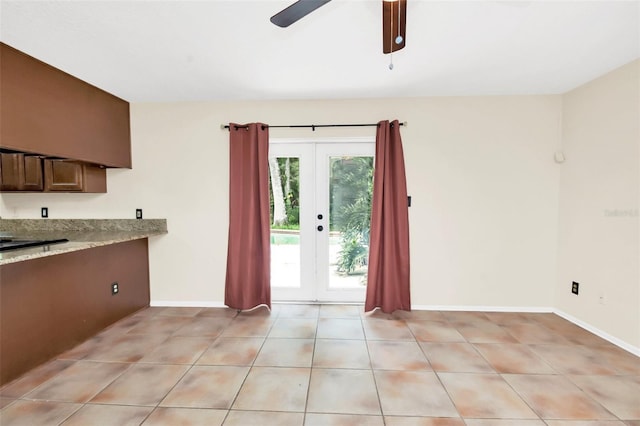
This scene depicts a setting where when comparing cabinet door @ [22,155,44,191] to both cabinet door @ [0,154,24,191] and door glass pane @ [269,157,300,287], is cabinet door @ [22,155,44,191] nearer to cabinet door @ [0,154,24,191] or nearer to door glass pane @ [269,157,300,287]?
cabinet door @ [0,154,24,191]

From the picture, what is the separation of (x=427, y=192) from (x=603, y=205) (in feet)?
4.97

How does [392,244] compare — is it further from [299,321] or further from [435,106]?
[435,106]

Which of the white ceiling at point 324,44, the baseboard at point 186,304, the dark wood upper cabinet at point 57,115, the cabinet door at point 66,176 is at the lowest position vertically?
the baseboard at point 186,304

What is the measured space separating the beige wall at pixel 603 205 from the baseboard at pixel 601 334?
30 mm

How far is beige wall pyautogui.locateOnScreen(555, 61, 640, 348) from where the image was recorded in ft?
7.54

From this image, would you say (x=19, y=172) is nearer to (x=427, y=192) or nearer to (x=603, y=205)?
(x=427, y=192)

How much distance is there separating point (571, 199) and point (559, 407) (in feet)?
6.90

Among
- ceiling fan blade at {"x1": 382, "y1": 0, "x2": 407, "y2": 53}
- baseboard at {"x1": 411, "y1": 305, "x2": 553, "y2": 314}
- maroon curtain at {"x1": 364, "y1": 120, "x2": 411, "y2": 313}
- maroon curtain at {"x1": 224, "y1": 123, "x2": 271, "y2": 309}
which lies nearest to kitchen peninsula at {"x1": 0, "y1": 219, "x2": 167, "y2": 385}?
maroon curtain at {"x1": 224, "y1": 123, "x2": 271, "y2": 309}

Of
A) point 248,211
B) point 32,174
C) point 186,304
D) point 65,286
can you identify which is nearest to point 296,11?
point 248,211

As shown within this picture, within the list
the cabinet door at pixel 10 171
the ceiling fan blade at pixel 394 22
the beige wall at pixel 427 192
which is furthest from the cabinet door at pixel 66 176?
the ceiling fan blade at pixel 394 22

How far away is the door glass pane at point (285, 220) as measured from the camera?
329 cm

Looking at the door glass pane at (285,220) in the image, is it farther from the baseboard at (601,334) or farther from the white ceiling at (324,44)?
the baseboard at (601,334)

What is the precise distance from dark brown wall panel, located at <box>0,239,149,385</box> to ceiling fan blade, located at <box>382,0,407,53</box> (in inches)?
115

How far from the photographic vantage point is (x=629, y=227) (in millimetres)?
2318
